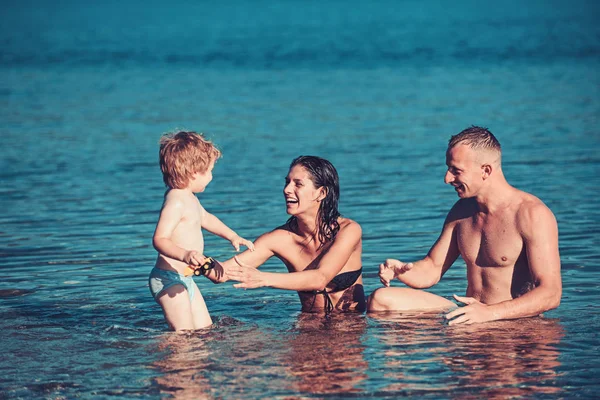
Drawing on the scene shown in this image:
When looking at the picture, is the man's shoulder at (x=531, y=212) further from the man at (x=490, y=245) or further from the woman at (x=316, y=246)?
the woman at (x=316, y=246)

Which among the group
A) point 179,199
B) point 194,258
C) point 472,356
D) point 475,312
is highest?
point 179,199

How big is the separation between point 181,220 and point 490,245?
2.06 meters

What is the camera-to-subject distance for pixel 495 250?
6484mm

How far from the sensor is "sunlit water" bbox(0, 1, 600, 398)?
5645 mm

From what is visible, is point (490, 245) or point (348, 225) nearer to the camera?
point (490, 245)

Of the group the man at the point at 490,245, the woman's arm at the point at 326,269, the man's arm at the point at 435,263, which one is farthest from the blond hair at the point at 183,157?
the man's arm at the point at 435,263

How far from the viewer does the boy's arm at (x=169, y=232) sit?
6.05 m

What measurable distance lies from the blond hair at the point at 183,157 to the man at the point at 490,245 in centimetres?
137

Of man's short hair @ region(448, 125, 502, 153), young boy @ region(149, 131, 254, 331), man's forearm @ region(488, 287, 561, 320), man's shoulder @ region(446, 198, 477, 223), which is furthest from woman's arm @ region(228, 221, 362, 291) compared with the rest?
man's forearm @ region(488, 287, 561, 320)

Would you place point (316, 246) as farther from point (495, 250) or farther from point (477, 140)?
point (477, 140)

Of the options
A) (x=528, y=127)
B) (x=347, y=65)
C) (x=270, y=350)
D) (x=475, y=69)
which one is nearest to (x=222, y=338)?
(x=270, y=350)

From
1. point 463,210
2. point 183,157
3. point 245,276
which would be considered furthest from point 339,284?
point 183,157

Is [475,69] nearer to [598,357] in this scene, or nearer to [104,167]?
[104,167]

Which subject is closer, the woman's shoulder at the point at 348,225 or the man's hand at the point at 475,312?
the man's hand at the point at 475,312
